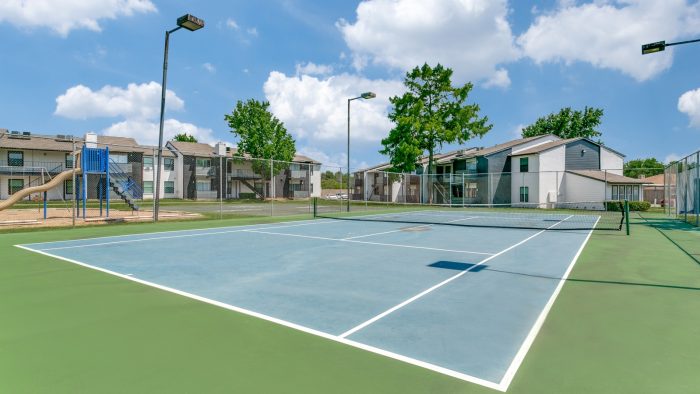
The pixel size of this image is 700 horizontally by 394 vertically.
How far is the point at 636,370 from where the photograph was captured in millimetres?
3328

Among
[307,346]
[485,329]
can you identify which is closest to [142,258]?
[307,346]

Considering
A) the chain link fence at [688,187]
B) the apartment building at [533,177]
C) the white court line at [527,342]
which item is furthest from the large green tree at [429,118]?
the white court line at [527,342]

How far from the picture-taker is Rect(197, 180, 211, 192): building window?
55125 millimetres

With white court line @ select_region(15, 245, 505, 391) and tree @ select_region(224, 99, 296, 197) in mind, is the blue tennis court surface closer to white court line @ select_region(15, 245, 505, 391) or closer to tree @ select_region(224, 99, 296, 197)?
white court line @ select_region(15, 245, 505, 391)

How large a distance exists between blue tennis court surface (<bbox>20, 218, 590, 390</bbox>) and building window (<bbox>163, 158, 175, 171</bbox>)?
46.0 meters

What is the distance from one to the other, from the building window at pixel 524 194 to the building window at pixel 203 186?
4273cm

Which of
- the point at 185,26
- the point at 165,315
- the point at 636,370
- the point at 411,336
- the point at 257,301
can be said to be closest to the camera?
the point at 636,370

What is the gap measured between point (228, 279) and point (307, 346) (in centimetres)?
337

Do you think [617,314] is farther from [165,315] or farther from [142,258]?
[142,258]

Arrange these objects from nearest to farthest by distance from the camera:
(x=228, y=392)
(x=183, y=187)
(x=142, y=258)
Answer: (x=228, y=392)
(x=142, y=258)
(x=183, y=187)

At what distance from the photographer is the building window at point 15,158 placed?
140 feet

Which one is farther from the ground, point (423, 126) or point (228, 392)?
point (423, 126)

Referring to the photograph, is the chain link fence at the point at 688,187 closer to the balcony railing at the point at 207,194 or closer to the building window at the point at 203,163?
the balcony railing at the point at 207,194

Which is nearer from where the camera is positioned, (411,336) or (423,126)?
(411,336)
